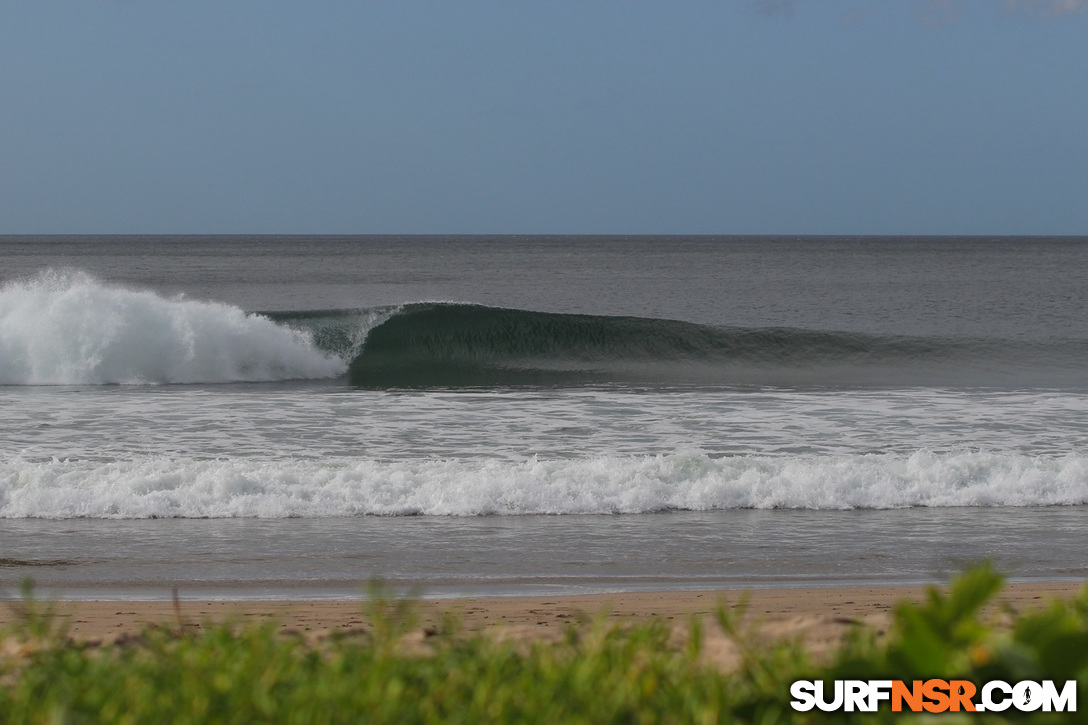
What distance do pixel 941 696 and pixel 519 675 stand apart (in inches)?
28.8

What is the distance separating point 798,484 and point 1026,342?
64.8 feet

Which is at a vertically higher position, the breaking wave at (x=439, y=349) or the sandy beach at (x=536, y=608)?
the breaking wave at (x=439, y=349)

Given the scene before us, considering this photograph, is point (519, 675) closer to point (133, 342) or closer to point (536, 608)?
point (536, 608)

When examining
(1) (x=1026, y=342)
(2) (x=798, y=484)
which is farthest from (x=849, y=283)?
(2) (x=798, y=484)

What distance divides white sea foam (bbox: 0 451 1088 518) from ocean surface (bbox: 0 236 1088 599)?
0.03 meters

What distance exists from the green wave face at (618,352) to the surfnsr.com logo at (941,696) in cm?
1589

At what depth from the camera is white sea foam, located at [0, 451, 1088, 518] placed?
26.5ft

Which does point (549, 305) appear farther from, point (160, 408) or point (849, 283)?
point (160, 408)

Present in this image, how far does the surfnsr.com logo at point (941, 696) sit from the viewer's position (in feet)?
5.07

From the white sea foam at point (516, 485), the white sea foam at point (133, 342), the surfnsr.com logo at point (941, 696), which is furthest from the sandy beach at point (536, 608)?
the white sea foam at point (133, 342)

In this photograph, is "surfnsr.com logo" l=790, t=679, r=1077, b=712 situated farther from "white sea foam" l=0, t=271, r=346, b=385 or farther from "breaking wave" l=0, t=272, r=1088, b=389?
"white sea foam" l=0, t=271, r=346, b=385

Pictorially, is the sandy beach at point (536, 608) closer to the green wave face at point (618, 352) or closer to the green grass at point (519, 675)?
the green grass at point (519, 675)

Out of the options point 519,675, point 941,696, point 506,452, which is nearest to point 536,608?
point 519,675

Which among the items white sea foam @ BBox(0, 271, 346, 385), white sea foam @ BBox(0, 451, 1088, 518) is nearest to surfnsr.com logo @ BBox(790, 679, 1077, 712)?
white sea foam @ BBox(0, 451, 1088, 518)
